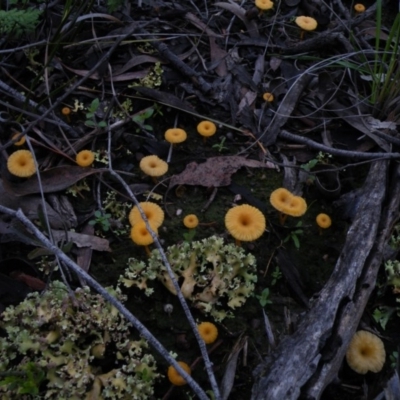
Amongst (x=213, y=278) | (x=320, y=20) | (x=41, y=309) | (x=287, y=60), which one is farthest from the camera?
(x=320, y=20)

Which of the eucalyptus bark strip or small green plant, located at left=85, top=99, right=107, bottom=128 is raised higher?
small green plant, located at left=85, top=99, right=107, bottom=128

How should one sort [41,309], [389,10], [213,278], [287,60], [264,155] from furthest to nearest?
[389,10] < [287,60] < [264,155] < [213,278] < [41,309]

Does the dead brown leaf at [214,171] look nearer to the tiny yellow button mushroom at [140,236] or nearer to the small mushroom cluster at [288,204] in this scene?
the small mushroom cluster at [288,204]

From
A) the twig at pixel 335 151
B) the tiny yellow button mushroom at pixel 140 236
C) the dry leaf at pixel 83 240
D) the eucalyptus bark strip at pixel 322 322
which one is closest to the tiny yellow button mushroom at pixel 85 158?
the dry leaf at pixel 83 240

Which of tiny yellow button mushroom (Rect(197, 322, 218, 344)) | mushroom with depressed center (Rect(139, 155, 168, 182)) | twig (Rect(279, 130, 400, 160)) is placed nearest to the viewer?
tiny yellow button mushroom (Rect(197, 322, 218, 344))

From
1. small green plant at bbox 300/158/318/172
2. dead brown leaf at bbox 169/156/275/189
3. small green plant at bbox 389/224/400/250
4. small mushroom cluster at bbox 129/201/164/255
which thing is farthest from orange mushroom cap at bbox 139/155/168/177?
small green plant at bbox 389/224/400/250

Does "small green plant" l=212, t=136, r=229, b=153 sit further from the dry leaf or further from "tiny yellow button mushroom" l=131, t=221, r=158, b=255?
the dry leaf

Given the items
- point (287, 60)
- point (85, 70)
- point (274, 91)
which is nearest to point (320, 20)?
point (287, 60)

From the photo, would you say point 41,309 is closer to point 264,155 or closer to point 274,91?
point 264,155
